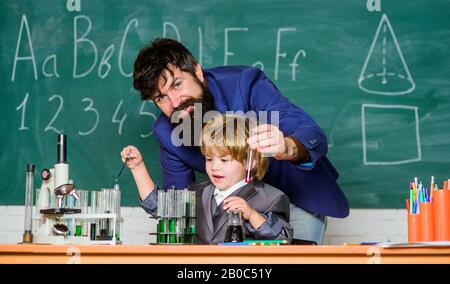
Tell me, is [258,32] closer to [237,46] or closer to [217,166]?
[237,46]

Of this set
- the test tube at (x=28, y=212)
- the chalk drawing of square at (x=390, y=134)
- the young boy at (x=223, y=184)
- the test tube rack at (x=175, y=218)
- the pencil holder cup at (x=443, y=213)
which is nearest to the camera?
the pencil holder cup at (x=443, y=213)

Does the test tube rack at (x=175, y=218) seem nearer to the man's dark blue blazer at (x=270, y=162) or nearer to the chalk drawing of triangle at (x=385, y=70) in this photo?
the man's dark blue blazer at (x=270, y=162)

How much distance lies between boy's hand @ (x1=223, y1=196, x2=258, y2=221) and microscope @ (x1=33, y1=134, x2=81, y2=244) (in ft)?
1.38

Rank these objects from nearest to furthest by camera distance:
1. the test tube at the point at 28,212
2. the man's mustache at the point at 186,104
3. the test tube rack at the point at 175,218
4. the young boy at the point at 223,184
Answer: the test tube rack at the point at 175,218 < the test tube at the point at 28,212 < the young boy at the point at 223,184 < the man's mustache at the point at 186,104

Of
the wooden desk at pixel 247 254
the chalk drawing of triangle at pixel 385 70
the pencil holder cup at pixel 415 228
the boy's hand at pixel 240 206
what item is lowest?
the wooden desk at pixel 247 254

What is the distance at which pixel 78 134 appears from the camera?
3311 mm

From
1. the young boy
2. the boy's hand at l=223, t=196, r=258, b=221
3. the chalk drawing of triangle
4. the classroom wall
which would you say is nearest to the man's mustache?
the young boy

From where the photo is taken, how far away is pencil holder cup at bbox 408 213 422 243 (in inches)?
72.0

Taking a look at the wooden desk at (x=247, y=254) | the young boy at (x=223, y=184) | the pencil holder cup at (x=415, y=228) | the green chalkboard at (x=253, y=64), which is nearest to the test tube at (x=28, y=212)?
the young boy at (x=223, y=184)

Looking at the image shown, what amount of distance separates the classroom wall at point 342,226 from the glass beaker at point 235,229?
1397mm

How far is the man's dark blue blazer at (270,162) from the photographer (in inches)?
99.2

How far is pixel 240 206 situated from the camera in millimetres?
2100

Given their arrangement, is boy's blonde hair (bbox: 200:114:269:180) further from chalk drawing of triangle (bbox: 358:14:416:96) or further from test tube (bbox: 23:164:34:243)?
chalk drawing of triangle (bbox: 358:14:416:96)

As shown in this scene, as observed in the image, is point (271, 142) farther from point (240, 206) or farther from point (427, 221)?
point (427, 221)
